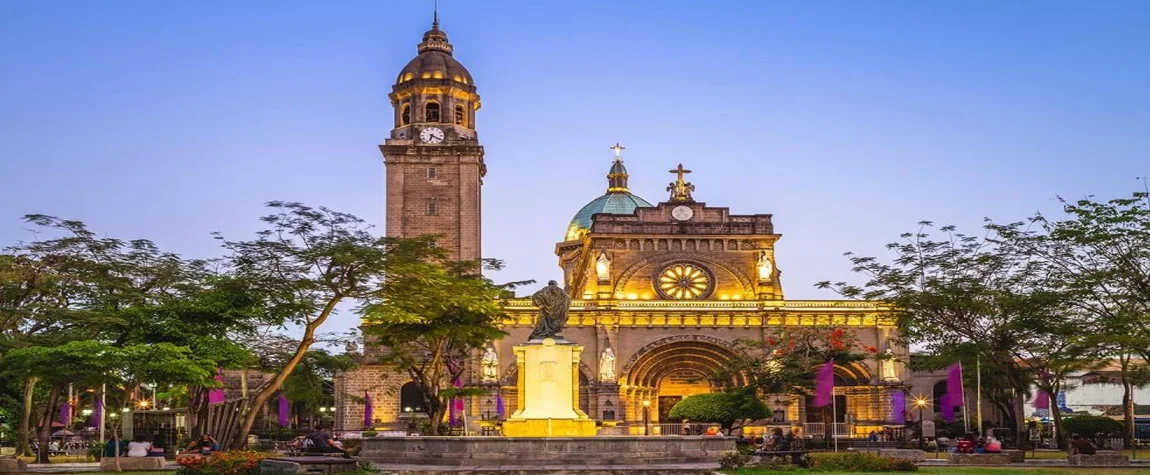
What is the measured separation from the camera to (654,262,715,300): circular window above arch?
74.6 meters

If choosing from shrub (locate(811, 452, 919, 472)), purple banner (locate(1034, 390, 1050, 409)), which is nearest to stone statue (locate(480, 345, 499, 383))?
purple banner (locate(1034, 390, 1050, 409))

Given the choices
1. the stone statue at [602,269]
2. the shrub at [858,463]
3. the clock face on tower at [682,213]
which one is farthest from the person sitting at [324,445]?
the clock face on tower at [682,213]

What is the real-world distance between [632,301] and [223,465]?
158 ft

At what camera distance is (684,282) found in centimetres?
7488

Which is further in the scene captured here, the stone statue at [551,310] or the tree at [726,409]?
the tree at [726,409]

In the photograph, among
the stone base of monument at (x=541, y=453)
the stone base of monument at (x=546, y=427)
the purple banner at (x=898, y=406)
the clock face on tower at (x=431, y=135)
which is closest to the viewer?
the stone base of monument at (x=541, y=453)

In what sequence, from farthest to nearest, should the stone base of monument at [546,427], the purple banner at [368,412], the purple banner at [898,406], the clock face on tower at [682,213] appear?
the clock face on tower at [682,213] → the purple banner at [898,406] → the purple banner at [368,412] → the stone base of monument at [546,427]

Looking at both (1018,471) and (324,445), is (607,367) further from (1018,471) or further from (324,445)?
(1018,471)

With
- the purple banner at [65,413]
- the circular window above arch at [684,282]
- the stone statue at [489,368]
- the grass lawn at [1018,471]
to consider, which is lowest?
the grass lawn at [1018,471]

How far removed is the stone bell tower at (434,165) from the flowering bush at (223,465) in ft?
158

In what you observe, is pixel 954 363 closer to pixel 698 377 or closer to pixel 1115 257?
pixel 1115 257

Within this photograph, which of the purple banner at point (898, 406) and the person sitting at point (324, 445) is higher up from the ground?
the purple banner at point (898, 406)

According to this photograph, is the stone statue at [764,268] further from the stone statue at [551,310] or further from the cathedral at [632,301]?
the stone statue at [551,310]

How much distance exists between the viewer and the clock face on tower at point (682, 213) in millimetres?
75375
